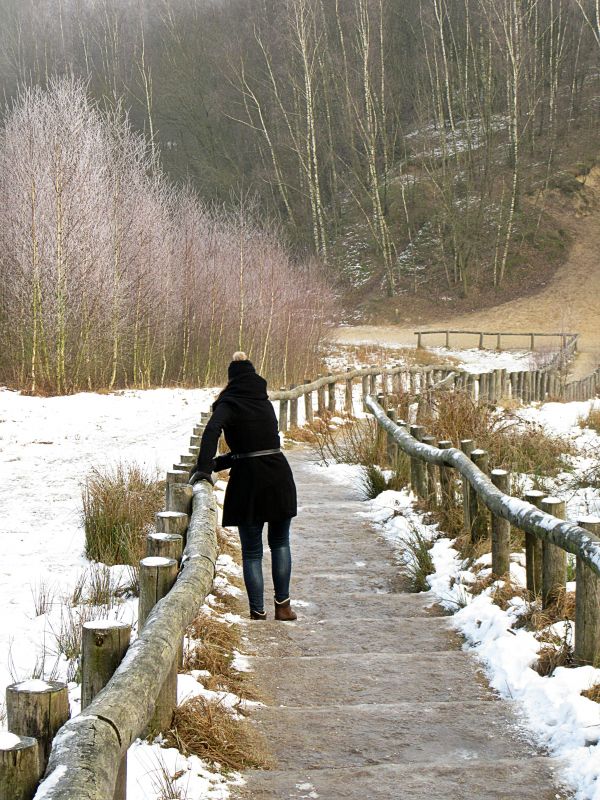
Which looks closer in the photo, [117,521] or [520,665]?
[520,665]

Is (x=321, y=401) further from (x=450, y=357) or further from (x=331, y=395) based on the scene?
(x=450, y=357)

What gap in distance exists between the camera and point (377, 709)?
14.4 feet

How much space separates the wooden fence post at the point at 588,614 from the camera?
469 cm

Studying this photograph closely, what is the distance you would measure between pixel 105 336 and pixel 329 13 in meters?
41.5

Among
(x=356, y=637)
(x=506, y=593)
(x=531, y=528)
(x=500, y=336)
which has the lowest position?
(x=356, y=637)

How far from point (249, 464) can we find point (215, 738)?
220cm

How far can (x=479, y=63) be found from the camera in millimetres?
54688

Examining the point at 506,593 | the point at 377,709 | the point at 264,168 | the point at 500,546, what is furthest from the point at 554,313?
the point at 377,709

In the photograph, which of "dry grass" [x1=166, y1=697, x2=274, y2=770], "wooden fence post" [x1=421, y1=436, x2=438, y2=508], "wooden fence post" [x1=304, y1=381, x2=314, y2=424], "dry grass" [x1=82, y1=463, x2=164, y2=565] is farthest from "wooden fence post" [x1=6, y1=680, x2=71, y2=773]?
"wooden fence post" [x1=304, y1=381, x2=314, y2=424]

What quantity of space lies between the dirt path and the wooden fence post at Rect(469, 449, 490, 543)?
106 ft

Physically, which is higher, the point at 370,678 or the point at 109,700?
the point at 109,700

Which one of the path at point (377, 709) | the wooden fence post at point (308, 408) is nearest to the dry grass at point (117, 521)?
the path at point (377, 709)

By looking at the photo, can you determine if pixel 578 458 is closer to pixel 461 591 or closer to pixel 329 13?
pixel 461 591

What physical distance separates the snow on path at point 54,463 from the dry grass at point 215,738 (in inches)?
64.6
